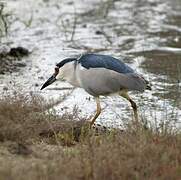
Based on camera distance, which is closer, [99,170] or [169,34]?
[99,170]

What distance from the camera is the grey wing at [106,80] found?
22.5 feet

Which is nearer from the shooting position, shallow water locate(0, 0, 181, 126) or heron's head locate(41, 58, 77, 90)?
heron's head locate(41, 58, 77, 90)

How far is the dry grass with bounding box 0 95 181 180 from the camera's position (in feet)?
16.7

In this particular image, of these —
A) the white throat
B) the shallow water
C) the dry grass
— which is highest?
the white throat

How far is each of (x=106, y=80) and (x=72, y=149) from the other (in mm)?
1248

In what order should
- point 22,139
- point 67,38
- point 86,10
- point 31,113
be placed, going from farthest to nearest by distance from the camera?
point 86,10, point 67,38, point 31,113, point 22,139

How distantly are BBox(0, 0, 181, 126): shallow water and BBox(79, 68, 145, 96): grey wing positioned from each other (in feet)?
1.05

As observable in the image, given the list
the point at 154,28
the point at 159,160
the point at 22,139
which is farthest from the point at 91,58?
the point at 154,28

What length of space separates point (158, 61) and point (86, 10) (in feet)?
14.5

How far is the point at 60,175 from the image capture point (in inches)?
196


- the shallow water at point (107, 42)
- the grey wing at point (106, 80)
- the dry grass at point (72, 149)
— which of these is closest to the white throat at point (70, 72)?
the grey wing at point (106, 80)

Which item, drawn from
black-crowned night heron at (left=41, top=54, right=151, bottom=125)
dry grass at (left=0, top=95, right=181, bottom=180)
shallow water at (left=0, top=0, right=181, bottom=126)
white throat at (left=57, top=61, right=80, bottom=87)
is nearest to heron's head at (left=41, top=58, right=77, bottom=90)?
white throat at (left=57, top=61, right=80, bottom=87)

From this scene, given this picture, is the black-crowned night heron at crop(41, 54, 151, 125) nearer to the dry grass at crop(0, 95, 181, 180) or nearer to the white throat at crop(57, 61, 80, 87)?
the white throat at crop(57, 61, 80, 87)

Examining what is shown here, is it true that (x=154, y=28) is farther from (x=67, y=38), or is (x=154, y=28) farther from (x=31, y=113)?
(x=31, y=113)
